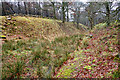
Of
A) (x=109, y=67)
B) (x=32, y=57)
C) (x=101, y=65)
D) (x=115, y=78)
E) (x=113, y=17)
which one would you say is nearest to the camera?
(x=115, y=78)

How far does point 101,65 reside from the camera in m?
3.14

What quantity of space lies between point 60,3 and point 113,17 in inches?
561

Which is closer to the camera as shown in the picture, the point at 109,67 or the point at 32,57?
the point at 109,67

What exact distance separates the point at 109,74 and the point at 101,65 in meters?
0.61

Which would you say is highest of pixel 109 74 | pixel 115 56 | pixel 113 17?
pixel 113 17

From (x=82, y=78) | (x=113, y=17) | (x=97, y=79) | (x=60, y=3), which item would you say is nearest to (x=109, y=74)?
(x=97, y=79)

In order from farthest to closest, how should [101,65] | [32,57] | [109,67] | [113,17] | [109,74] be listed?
1. [32,57]
2. [113,17]
3. [101,65]
4. [109,67]
5. [109,74]

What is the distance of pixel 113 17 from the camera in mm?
3588

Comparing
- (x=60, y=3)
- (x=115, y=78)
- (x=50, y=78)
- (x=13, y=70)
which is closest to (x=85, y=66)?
(x=115, y=78)

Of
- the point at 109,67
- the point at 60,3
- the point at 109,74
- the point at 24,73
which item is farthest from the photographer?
the point at 60,3

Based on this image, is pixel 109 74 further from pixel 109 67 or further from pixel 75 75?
pixel 75 75

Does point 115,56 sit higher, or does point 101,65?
point 115,56

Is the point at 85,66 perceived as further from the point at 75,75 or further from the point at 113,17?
the point at 113,17

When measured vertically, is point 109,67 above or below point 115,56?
below
